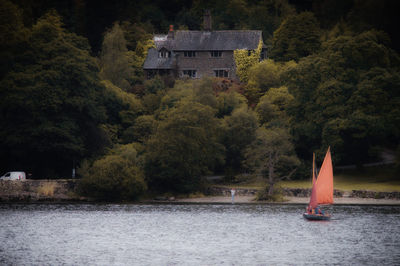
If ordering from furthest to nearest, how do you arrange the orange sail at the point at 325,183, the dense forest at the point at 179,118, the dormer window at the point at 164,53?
the dormer window at the point at 164,53, the dense forest at the point at 179,118, the orange sail at the point at 325,183

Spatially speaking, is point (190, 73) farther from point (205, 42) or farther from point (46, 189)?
point (46, 189)

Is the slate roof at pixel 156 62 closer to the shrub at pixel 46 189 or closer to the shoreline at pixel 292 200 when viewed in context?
the shoreline at pixel 292 200

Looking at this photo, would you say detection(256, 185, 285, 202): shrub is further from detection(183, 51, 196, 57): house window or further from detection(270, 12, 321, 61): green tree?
detection(183, 51, 196, 57): house window

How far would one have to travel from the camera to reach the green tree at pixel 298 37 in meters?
116

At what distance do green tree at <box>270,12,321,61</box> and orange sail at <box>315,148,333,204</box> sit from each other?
43311 millimetres

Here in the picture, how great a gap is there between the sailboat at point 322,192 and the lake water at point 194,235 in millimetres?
1181

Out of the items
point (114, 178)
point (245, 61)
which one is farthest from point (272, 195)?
point (245, 61)

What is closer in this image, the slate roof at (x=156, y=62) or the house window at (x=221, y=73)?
the house window at (x=221, y=73)

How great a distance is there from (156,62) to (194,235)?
6020 centimetres

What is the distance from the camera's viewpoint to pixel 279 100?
99.8m

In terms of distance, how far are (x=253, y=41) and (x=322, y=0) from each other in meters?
45.1

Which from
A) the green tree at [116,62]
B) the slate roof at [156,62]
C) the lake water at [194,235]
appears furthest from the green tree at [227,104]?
the slate roof at [156,62]

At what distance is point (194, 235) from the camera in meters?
67.0

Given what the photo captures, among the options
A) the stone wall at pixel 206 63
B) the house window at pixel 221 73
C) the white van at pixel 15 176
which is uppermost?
the stone wall at pixel 206 63
